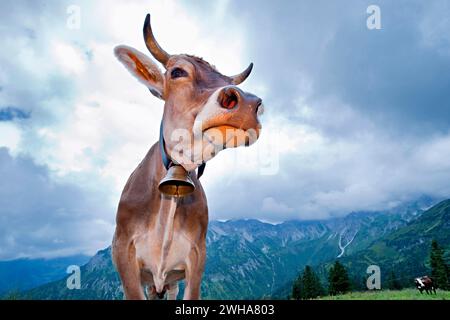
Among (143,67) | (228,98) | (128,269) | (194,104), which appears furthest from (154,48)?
(128,269)

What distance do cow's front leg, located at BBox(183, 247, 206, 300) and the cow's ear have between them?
2560 millimetres

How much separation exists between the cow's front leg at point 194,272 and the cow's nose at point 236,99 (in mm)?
2580

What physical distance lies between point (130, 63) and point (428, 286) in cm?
2891

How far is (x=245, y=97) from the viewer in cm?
445

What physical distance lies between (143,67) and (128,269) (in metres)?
3.11

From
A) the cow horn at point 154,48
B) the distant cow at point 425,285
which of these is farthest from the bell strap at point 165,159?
the distant cow at point 425,285

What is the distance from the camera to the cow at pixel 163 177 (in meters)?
5.04

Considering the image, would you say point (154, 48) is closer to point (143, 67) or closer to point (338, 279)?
point (143, 67)

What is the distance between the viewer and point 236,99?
4.50 m

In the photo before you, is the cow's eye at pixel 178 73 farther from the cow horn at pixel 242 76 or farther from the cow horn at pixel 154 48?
the cow horn at pixel 242 76
